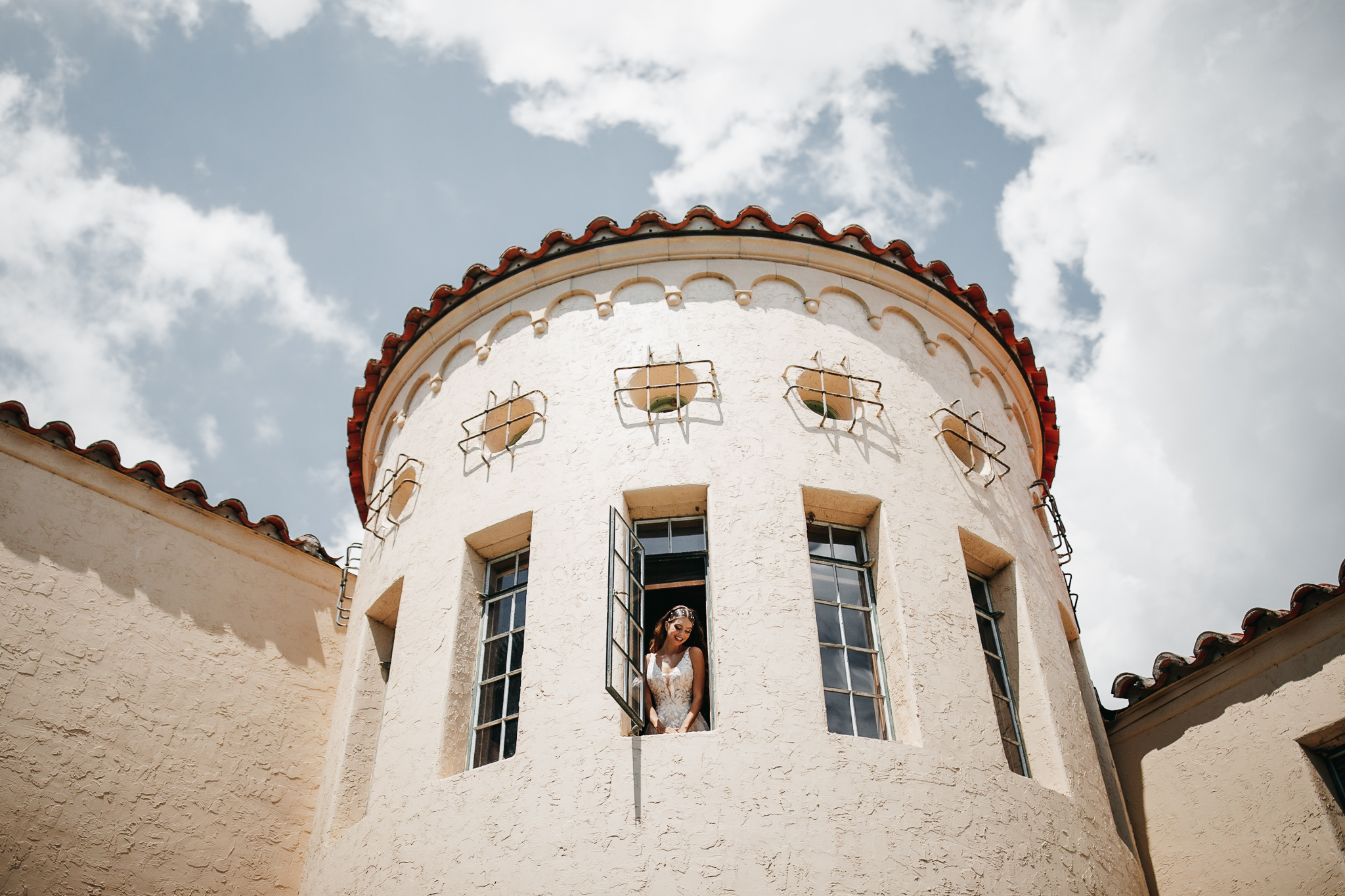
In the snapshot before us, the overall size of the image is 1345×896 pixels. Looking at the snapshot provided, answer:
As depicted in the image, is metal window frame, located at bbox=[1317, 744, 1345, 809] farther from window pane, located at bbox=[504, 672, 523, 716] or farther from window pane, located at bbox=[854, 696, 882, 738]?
window pane, located at bbox=[504, 672, 523, 716]

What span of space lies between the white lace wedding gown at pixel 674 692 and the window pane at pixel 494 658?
1320 millimetres

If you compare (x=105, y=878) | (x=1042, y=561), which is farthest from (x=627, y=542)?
(x=105, y=878)

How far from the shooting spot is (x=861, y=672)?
8.23 meters

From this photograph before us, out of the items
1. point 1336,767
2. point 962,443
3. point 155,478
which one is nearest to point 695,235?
point 962,443

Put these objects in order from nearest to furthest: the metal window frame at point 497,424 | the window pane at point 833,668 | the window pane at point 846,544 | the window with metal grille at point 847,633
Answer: the window with metal grille at point 847,633 < the window pane at point 833,668 < the window pane at point 846,544 < the metal window frame at point 497,424

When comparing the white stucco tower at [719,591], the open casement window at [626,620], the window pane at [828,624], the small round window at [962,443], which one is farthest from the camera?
the small round window at [962,443]

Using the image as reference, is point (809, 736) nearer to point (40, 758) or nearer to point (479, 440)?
point (479, 440)

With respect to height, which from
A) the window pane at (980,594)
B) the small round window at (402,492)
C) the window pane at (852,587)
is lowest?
the window pane at (852,587)

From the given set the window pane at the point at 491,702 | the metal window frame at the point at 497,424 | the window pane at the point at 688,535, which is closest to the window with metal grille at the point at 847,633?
the window pane at the point at 688,535

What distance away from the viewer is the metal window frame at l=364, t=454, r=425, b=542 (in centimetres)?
1038

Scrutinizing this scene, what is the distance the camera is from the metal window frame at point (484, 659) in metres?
8.20

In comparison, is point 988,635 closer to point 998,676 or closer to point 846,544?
point 998,676

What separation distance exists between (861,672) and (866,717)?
40 centimetres

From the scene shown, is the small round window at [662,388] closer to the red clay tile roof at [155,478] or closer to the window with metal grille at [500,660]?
the window with metal grille at [500,660]
